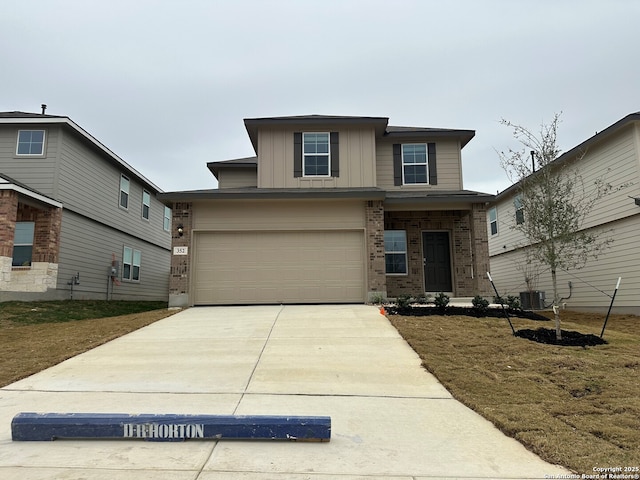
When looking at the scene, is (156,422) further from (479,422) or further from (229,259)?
(229,259)

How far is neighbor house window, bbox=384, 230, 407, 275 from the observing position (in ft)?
45.6

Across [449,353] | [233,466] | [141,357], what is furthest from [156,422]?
[449,353]

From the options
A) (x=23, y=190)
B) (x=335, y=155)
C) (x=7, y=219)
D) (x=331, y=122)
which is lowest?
(x=7, y=219)

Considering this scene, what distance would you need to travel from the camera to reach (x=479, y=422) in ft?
13.9

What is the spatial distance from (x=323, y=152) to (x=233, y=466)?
1168 cm

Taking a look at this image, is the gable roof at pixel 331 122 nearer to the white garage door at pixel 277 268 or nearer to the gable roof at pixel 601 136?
the gable roof at pixel 601 136

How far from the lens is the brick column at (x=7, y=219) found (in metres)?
11.7

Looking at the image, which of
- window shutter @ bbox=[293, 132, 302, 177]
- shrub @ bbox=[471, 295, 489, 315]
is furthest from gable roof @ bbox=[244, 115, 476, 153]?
shrub @ bbox=[471, 295, 489, 315]

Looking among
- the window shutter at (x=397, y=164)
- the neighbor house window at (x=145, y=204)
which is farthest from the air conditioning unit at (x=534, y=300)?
the neighbor house window at (x=145, y=204)

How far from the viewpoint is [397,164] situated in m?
14.5

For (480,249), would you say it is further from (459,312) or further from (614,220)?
(614,220)

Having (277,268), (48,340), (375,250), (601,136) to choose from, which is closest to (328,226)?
(375,250)

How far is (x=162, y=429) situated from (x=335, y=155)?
11.3 m

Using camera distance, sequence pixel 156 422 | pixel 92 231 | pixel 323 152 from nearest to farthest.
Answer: pixel 156 422
pixel 323 152
pixel 92 231
